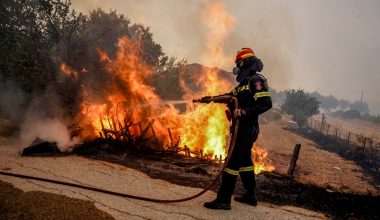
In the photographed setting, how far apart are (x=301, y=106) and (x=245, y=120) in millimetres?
56228

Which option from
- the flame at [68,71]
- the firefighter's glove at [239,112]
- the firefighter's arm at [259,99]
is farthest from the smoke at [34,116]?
the firefighter's arm at [259,99]

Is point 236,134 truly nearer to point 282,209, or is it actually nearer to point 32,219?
point 282,209

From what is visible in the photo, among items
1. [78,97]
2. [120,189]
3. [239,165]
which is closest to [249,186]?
[239,165]

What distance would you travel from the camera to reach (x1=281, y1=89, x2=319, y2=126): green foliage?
55469 mm

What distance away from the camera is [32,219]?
3.86 meters

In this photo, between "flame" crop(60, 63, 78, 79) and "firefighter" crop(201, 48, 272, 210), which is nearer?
"firefighter" crop(201, 48, 272, 210)

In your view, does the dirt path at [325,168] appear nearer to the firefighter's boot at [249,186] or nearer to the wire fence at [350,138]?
the wire fence at [350,138]

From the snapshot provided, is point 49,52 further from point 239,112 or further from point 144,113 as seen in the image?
point 239,112

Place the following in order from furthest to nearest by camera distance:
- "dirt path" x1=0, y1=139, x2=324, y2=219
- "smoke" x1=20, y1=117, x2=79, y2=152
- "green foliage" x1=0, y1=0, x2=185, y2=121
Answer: "green foliage" x1=0, y1=0, x2=185, y2=121
"smoke" x1=20, y1=117, x2=79, y2=152
"dirt path" x1=0, y1=139, x2=324, y2=219

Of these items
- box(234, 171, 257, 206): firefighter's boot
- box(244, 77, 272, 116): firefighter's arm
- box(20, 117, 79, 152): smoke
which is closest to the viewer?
box(244, 77, 272, 116): firefighter's arm

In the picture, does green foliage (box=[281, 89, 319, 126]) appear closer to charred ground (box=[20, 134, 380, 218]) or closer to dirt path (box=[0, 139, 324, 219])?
charred ground (box=[20, 134, 380, 218])

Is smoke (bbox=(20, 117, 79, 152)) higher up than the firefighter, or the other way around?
the firefighter

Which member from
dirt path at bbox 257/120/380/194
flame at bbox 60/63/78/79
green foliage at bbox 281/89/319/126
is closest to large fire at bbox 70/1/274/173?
flame at bbox 60/63/78/79

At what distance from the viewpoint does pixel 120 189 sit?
5.43 m
